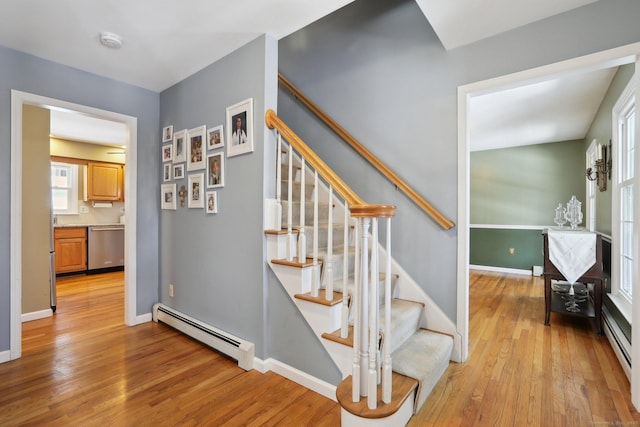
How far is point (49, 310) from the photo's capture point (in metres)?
3.21

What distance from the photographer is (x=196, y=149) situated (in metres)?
2.70

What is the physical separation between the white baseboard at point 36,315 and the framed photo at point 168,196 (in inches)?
66.9

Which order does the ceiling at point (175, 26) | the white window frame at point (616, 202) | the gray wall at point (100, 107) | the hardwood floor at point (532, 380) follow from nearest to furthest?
1. the hardwood floor at point (532, 380)
2. the ceiling at point (175, 26)
3. the gray wall at point (100, 107)
4. the white window frame at point (616, 202)

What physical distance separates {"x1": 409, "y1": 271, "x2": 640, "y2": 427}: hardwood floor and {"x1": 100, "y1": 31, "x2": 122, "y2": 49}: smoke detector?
10.3ft

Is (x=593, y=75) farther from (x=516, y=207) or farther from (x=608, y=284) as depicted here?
(x=516, y=207)

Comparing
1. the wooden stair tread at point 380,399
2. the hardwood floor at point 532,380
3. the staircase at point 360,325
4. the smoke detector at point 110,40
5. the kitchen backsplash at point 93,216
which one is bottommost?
the hardwood floor at point 532,380

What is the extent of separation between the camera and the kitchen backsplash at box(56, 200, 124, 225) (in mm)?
5531

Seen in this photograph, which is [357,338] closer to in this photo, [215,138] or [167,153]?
[215,138]

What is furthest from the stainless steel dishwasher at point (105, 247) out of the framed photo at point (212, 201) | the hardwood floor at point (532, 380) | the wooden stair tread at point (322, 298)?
the hardwood floor at point (532, 380)

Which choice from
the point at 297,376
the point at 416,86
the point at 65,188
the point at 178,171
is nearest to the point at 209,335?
the point at 297,376

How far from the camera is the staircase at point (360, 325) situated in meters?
1.43

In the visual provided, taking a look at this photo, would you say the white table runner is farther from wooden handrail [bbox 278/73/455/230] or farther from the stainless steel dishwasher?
the stainless steel dishwasher

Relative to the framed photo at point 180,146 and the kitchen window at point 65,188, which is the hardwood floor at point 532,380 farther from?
the kitchen window at point 65,188

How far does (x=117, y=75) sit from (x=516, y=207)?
6.18 m
